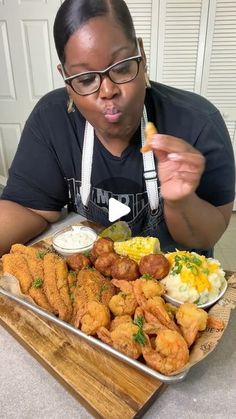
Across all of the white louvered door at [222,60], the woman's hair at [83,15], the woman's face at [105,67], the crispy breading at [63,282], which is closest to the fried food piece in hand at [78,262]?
the crispy breading at [63,282]

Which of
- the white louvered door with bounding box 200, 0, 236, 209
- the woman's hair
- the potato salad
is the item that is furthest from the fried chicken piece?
the white louvered door with bounding box 200, 0, 236, 209

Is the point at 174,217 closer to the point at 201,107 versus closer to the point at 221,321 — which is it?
the point at 221,321

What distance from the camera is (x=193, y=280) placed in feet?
2.16

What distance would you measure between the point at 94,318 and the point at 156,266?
7.1 inches

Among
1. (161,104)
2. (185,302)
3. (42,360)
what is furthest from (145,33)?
(42,360)

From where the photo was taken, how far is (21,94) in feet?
8.14

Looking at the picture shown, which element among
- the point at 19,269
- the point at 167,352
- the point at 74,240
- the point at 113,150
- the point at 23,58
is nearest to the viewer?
the point at 167,352

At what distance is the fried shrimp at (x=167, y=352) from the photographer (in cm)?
54

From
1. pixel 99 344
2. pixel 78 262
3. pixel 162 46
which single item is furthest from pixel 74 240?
pixel 162 46

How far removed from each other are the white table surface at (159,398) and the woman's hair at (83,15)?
2.41ft

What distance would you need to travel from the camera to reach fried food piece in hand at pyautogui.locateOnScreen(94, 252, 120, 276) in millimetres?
764

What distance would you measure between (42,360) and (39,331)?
0.07 meters

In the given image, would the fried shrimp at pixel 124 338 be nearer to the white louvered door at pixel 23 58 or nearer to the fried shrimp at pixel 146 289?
the fried shrimp at pixel 146 289
